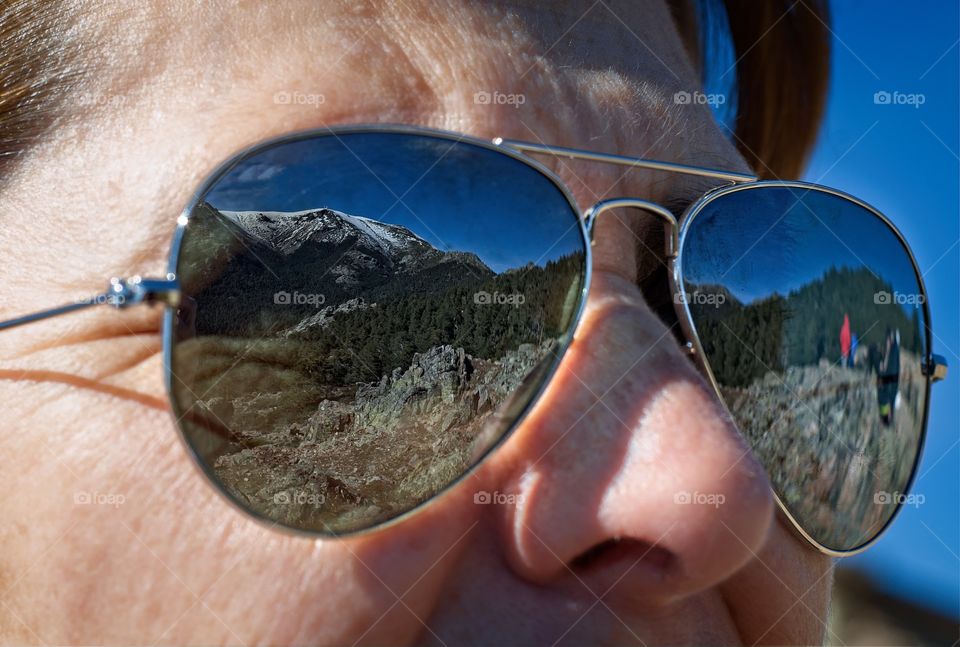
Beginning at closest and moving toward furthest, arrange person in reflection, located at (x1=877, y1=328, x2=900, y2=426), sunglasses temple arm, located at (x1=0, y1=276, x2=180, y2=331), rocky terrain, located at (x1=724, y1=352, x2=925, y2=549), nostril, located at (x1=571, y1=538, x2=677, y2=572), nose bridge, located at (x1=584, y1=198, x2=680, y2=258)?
sunglasses temple arm, located at (x1=0, y1=276, x2=180, y2=331) < nostril, located at (x1=571, y1=538, x2=677, y2=572) < nose bridge, located at (x1=584, y1=198, x2=680, y2=258) < rocky terrain, located at (x1=724, y1=352, x2=925, y2=549) < person in reflection, located at (x1=877, y1=328, x2=900, y2=426)

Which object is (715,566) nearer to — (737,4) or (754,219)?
(754,219)

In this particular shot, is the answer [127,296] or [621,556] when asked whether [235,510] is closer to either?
[127,296]

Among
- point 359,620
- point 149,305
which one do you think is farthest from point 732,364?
point 149,305

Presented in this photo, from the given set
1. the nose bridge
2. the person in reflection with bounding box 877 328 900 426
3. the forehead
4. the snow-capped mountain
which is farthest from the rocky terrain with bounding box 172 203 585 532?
the person in reflection with bounding box 877 328 900 426

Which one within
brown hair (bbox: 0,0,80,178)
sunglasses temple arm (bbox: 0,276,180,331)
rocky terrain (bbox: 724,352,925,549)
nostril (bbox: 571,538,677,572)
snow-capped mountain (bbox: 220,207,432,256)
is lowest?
rocky terrain (bbox: 724,352,925,549)

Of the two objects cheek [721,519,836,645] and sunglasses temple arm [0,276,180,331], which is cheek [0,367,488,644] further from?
cheek [721,519,836,645]

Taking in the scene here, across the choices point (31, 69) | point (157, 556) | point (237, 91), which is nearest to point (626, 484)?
point (157, 556)
